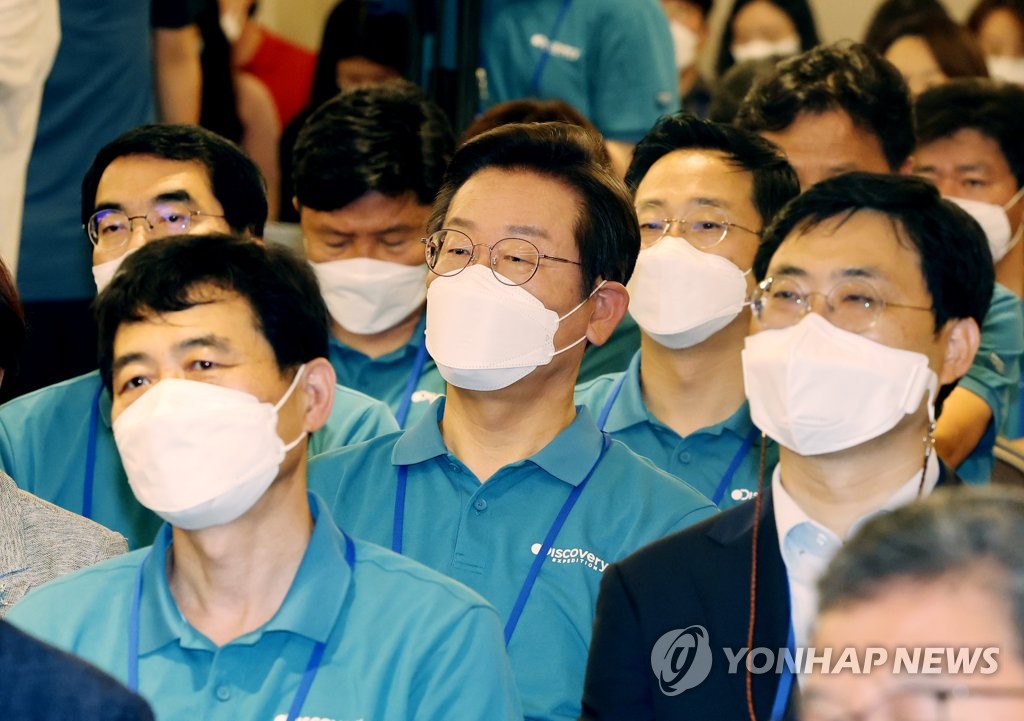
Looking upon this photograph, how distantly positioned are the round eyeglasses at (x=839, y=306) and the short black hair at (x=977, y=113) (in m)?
1.75

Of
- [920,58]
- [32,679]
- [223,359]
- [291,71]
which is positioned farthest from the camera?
[291,71]

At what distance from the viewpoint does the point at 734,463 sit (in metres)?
3.22

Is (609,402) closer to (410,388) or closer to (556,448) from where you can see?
(410,388)

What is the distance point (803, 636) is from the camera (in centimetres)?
237

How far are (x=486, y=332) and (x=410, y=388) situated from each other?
84cm

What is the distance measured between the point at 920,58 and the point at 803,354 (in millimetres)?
3046

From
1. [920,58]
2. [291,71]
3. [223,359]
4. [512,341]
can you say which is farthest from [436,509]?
→ [291,71]

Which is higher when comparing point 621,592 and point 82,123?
point 82,123

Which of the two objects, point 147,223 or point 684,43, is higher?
point 684,43

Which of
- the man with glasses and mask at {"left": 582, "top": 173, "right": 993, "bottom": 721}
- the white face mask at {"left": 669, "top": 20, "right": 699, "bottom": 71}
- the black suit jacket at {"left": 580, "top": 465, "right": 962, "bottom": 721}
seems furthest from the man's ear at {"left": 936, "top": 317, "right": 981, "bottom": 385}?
the white face mask at {"left": 669, "top": 20, "right": 699, "bottom": 71}

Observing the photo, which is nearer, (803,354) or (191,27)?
(803,354)

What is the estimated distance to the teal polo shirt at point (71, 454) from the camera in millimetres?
3219

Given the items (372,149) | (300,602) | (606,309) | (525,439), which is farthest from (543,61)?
(300,602)

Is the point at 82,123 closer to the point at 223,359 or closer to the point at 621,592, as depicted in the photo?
the point at 223,359
